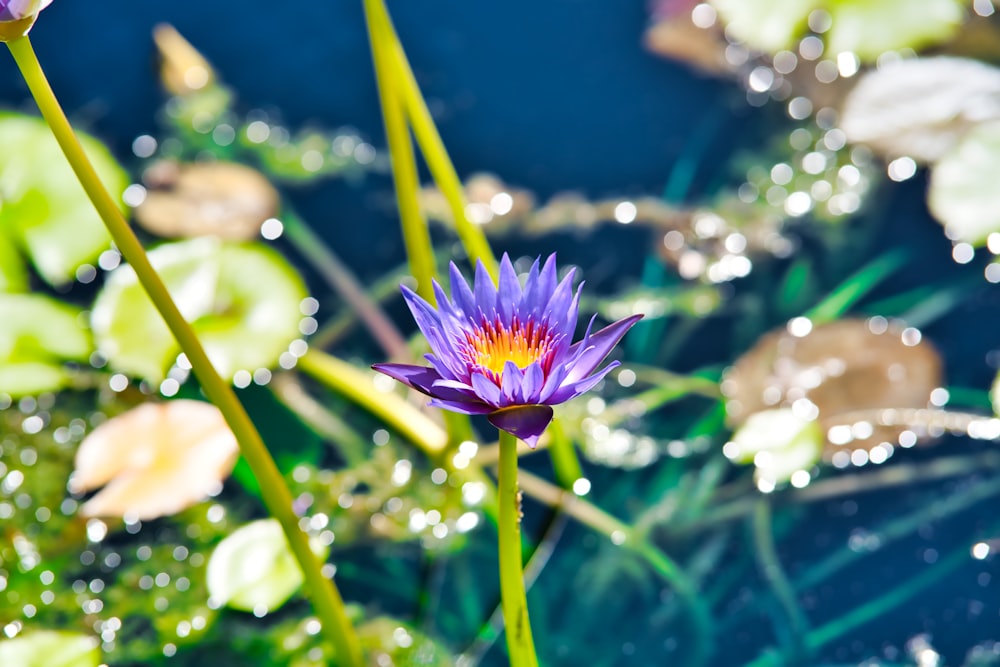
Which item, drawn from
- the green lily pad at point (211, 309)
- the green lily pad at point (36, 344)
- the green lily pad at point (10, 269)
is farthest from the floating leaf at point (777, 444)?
the green lily pad at point (10, 269)

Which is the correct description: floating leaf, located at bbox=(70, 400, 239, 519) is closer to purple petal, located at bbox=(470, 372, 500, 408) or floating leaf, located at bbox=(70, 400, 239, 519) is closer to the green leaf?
purple petal, located at bbox=(470, 372, 500, 408)

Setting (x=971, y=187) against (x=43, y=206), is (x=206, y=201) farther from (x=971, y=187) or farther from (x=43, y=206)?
(x=971, y=187)

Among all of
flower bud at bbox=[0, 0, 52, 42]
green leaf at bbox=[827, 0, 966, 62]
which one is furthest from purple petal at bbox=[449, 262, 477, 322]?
green leaf at bbox=[827, 0, 966, 62]

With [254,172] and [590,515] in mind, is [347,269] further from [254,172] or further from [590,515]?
[590,515]

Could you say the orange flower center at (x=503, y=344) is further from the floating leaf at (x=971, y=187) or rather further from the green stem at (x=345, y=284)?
the floating leaf at (x=971, y=187)

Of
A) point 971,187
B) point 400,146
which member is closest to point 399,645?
point 400,146

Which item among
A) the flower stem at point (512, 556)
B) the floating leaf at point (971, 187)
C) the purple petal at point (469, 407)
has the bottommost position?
the flower stem at point (512, 556)
